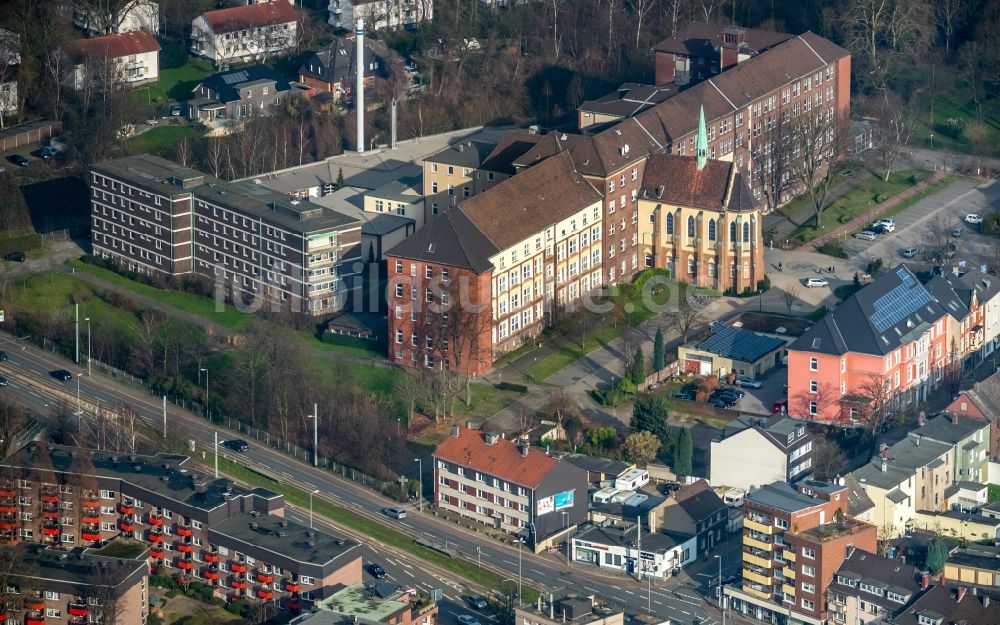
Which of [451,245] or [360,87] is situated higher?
[451,245]

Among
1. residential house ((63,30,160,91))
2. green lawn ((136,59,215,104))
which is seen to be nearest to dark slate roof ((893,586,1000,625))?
residential house ((63,30,160,91))

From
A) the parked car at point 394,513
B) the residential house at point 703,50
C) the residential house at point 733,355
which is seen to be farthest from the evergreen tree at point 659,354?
the residential house at point 703,50

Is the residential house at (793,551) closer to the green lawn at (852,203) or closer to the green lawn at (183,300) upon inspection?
the green lawn at (183,300)

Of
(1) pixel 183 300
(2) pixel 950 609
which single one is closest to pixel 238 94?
(1) pixel 183 300

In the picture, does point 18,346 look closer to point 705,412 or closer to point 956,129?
point 705,412

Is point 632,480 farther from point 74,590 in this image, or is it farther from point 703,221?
point 74,590

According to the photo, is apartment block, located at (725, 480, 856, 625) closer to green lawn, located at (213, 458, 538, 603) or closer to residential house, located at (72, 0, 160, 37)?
green lawn, located at (213, 458, 538, 603)
